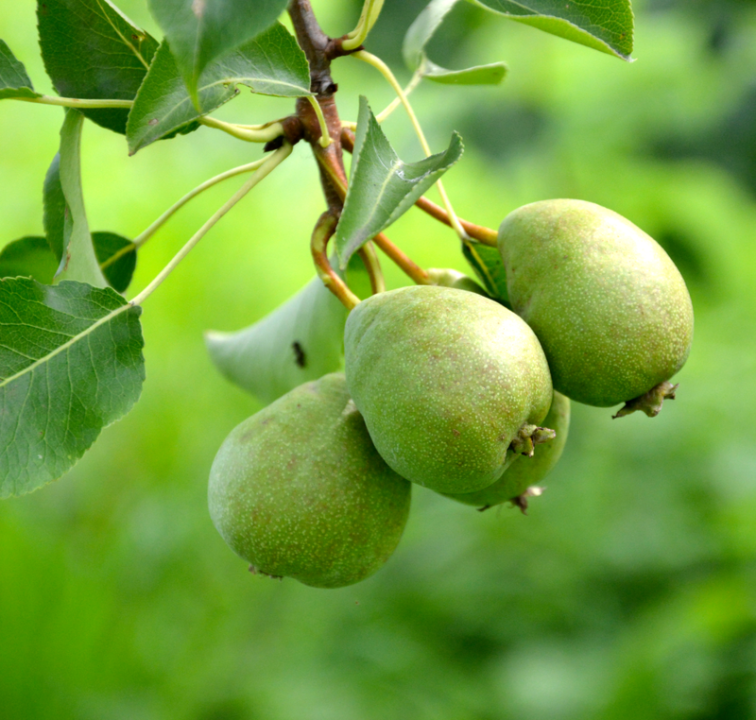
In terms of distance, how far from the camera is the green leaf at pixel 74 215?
1020 millimetres

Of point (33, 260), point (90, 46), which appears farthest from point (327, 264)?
point (33, 260)

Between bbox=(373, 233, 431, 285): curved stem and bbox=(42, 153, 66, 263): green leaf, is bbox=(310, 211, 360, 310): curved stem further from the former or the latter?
bbox=(42, 153, 66, 263): green leaf

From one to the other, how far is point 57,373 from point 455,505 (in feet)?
8.27

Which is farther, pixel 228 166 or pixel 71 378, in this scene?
pixel 228 166

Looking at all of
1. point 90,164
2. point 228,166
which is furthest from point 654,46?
point 90,164

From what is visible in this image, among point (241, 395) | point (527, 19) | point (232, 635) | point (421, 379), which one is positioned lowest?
point (232, 635)

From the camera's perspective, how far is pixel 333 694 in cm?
271

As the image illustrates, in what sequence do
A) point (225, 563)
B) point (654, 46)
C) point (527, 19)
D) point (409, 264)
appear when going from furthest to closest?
point (225, 563), point (654, 46), point (409, 264), point (527, 19)

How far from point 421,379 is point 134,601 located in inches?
102

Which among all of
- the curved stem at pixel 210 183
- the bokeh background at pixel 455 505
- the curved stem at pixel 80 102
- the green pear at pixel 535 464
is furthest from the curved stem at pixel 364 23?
the bokeh background at pixel 455 505

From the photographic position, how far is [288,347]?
4.57 ft

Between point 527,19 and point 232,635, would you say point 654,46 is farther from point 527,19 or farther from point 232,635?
point 232,635

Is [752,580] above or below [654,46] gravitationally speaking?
below

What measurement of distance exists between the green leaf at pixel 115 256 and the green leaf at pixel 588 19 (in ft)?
2.30
